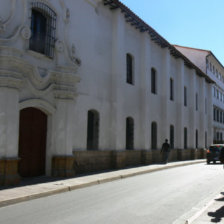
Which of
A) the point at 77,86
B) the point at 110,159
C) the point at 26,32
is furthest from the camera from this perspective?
the point at 110,159

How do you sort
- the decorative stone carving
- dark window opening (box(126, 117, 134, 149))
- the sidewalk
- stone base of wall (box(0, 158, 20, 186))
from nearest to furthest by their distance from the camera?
the sidewalk → stone base of wall (box(0, 158, 20, 186)) → the decorative stone carving → dark window opening (box(126, 117, 134, 149))

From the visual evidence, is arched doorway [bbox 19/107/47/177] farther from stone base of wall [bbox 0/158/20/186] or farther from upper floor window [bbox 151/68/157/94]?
upper floor window [bbox 151/68/157/94]

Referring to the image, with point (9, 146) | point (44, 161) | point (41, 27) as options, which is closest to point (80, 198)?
point (9, 146)

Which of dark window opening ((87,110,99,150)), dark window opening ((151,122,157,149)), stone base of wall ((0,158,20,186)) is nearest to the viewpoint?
stone base of wall ((0,158,20,186))

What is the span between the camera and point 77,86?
46.9ft

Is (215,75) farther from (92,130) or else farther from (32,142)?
(32,142)

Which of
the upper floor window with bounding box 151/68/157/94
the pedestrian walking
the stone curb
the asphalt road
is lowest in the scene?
the asphalt road

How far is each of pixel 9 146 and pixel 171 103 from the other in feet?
56.5

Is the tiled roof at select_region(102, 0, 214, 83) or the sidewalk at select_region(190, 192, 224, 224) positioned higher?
the tiled roof at select_region(102, 0, 214, 83)

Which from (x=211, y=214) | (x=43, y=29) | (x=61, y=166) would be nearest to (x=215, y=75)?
(x=43, y=29)

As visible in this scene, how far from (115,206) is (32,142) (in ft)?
19.3

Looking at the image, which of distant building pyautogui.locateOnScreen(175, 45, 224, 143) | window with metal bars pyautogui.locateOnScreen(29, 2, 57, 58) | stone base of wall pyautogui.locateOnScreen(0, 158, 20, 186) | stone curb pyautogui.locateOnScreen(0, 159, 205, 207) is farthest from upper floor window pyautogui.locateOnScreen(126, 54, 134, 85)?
distant building pyautogui.locateOnScreen(175, 45, 224, 143)

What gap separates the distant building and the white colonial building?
1625 centimetres

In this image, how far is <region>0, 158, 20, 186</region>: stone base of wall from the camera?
32.4 feet
